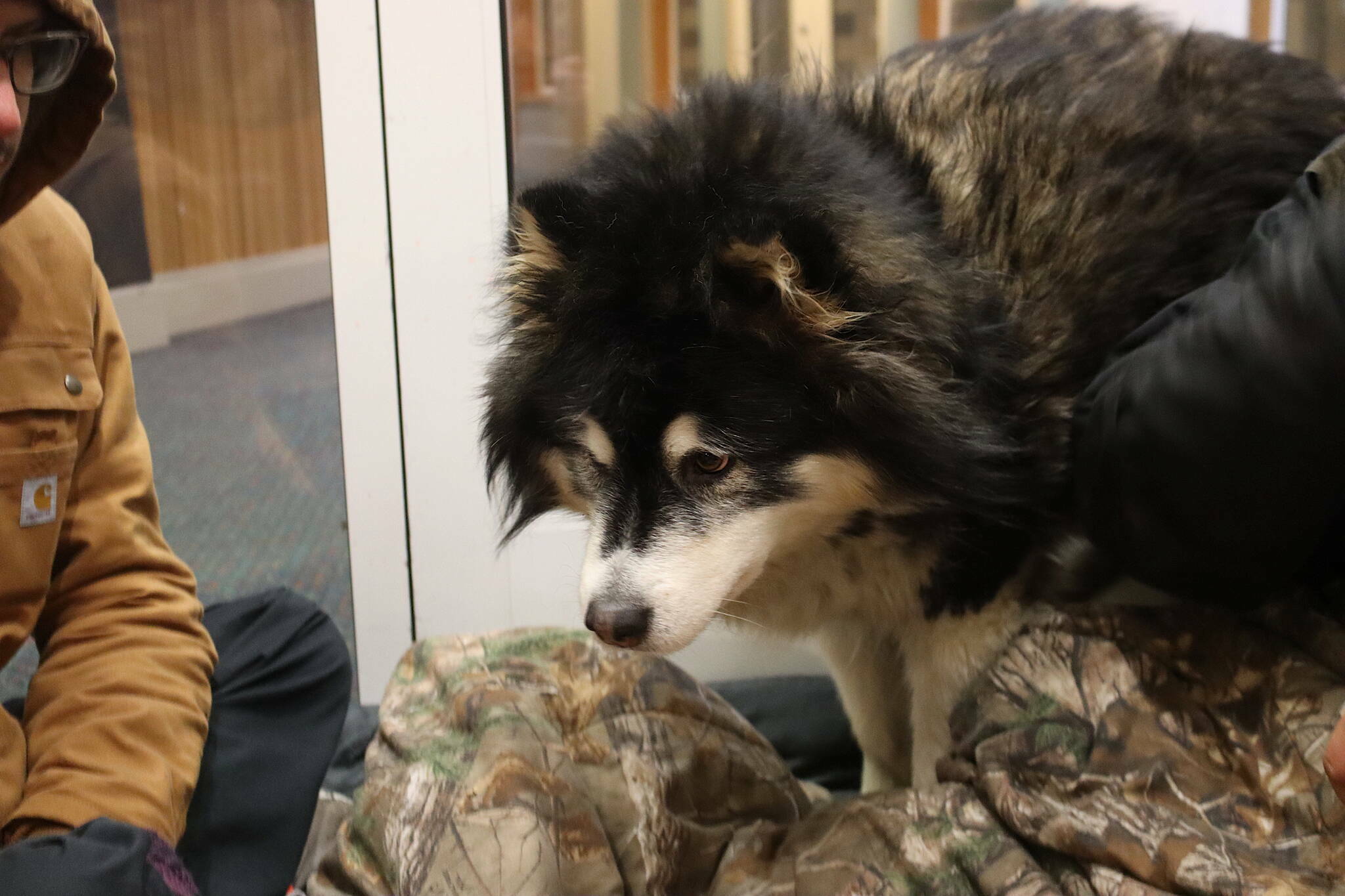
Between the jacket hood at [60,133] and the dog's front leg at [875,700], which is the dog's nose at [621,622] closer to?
the dog's front leg at [875,700]

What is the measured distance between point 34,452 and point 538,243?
0.58 meters

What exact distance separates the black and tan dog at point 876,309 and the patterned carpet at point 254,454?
25.1 inches

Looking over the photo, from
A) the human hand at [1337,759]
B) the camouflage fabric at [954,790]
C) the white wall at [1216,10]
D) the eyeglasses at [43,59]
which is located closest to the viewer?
the human hand at [1337,759]

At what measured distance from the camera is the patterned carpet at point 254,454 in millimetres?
1990

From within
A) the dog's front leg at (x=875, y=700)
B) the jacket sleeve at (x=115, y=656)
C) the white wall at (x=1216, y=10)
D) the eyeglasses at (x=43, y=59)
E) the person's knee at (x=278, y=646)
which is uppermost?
the white wall at (x=1216, y=10)

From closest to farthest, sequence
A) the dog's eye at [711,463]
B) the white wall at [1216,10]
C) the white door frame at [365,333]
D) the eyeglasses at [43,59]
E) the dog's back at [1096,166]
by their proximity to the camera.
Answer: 1. the eyeglasses at [43,59]
2. the dog's eye at [711,463]
3. the dog's back at [1096,166]
4. the white door frame at [365,333]
5. the white wall at [1216,10]

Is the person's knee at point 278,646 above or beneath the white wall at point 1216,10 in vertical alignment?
beneath

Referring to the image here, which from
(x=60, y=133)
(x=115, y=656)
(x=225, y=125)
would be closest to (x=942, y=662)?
A: (x=115, y=656)

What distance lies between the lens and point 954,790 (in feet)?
4.41

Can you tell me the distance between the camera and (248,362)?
203 centimetres

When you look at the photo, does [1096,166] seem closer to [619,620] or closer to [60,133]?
[619,620]

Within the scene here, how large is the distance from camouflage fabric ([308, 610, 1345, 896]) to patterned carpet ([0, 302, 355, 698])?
0.59 meters

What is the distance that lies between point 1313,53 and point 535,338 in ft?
4.97

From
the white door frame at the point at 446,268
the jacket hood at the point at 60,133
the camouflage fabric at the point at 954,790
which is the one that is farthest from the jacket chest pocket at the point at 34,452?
the white door frame at the point at 446,268
